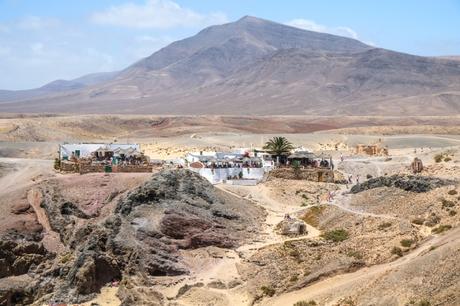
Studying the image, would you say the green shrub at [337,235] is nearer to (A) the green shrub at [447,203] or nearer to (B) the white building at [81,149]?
(A) the green shrub at [447,203]

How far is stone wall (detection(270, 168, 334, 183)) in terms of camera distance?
48.1 m

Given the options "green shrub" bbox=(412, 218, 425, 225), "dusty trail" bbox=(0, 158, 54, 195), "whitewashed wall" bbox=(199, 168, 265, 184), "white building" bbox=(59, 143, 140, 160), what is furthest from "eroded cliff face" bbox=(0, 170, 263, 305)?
"white building" bbox=(59, 143, 140, 160)

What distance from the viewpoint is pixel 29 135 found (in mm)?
89375

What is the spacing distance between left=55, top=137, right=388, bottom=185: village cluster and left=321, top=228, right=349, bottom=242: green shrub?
13.7 meters

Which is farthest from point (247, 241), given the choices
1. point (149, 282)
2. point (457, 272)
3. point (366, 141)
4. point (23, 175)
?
point (366, 141)

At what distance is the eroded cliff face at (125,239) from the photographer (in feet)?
95.3

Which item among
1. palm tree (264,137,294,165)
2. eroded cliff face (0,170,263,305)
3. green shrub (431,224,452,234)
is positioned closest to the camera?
green shrub (431,224,452,234)

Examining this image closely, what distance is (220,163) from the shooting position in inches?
1953

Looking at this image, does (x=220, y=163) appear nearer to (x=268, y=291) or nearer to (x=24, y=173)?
(x=24, y=173)

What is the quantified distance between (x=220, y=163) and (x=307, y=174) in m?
6.16

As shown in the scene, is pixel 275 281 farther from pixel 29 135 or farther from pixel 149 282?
pixel 29 135

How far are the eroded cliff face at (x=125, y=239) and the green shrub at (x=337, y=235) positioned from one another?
4.19 m

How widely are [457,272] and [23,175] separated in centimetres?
3526

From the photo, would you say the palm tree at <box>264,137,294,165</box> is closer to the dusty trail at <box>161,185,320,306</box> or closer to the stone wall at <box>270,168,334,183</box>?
the stone wall at <box>270,168,334,183</box>
